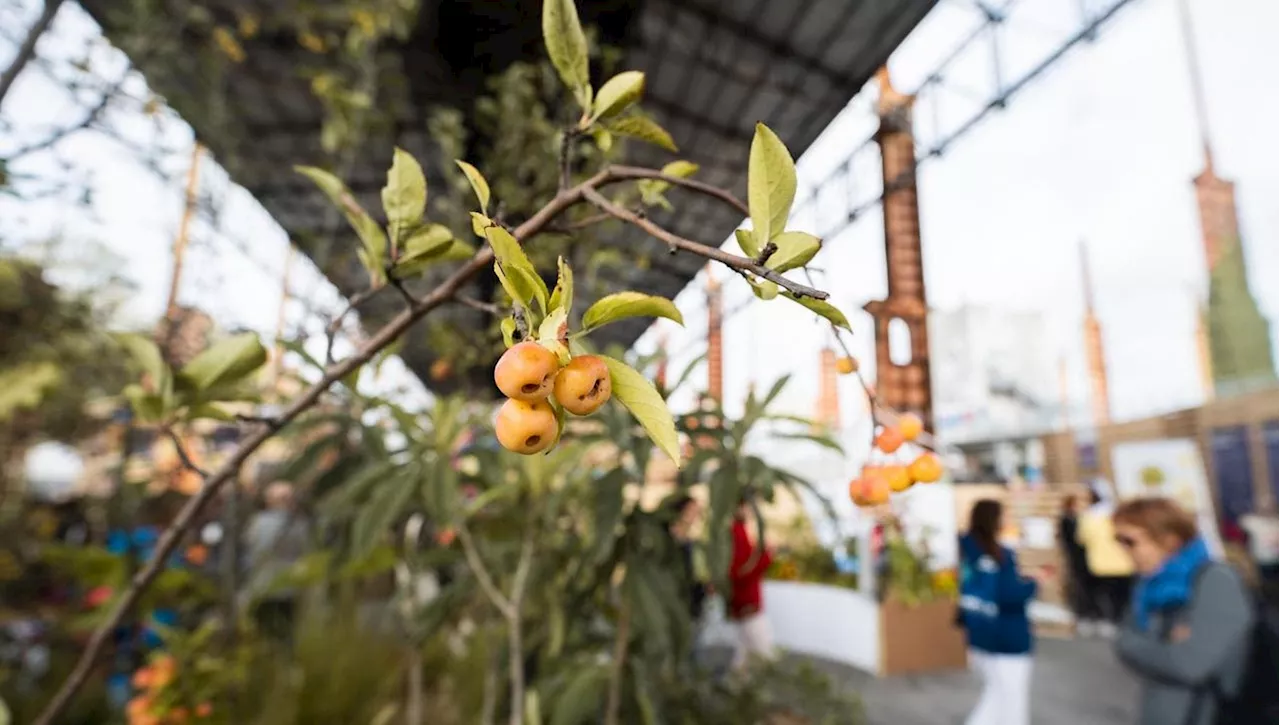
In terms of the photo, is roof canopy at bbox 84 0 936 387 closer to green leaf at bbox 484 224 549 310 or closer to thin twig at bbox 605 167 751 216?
thin twig at bbox 605 167 751 216

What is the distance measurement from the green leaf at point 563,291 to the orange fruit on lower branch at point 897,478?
1.65ft

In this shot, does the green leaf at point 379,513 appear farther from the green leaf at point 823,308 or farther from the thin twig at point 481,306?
the green leaf at point 823,308

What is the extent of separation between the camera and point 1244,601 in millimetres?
1770

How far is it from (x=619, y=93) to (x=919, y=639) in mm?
4730

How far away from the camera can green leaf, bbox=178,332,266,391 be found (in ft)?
1.78

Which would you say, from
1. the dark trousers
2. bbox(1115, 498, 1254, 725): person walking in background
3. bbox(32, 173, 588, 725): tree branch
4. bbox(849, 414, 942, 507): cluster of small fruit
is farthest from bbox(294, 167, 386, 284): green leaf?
the dark trousers

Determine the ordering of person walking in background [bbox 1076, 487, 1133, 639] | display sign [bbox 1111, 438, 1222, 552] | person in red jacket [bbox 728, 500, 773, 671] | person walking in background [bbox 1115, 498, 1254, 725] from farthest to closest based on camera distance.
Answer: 1. person walking in background [bbox 1076, 487, 1133, 639]
2. display sign [bbox 1111, 438, 1222, 552]
3. person in red jacket [bbox 728, 500, 773, 671]
4. person walking in background [bbox 1115, 498, 1254, 725]

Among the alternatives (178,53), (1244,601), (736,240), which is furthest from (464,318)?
(1244,601)

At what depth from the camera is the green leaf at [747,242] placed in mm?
330

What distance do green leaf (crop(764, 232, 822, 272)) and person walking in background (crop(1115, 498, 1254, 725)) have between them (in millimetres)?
2233

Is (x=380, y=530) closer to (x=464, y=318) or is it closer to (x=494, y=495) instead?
(x=494, y=495)

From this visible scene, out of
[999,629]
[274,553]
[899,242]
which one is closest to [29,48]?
[899,242]

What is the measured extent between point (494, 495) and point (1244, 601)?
209 centimetres

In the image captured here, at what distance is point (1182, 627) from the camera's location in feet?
6.06
